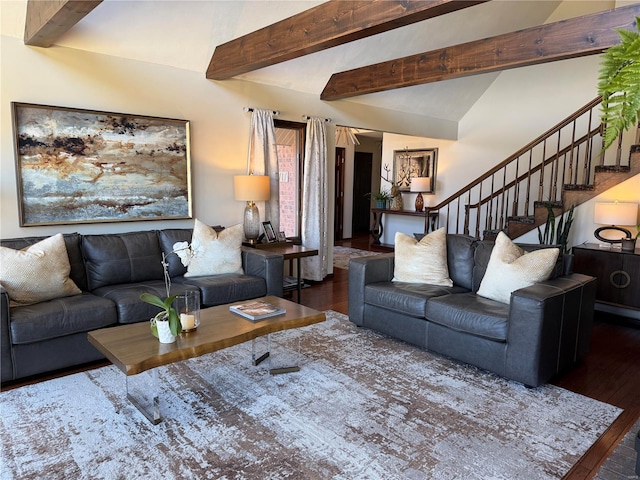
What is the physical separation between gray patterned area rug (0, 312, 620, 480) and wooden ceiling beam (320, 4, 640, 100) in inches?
105

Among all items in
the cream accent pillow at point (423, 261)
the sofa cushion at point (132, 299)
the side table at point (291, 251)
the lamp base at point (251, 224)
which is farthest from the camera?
the lamp base at point (251, 224)

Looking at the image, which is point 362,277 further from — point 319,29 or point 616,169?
point 616,169

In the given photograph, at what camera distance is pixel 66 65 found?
12.0 feet

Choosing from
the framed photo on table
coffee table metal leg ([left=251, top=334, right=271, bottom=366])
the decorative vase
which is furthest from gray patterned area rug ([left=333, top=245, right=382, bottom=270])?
the decorative vase

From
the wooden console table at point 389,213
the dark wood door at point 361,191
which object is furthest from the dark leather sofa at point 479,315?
the dark wood door at point 361,191

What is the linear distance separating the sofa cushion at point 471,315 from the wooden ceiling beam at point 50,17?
9.85 feet

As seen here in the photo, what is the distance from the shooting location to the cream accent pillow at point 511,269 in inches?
121

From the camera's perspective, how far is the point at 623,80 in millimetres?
1261

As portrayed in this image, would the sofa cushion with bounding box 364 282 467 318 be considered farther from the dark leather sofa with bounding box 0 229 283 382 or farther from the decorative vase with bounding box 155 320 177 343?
the decorative vase with bounding box 155 320 177 343

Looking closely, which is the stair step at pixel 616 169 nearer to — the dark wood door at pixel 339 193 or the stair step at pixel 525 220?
the stair step at pixel 525 220

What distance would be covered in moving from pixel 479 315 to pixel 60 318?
283 centimetres

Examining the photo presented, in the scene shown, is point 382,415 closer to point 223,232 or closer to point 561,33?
point 223,232

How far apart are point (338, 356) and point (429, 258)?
1243 millimetres

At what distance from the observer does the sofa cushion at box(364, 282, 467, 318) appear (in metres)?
3.39
